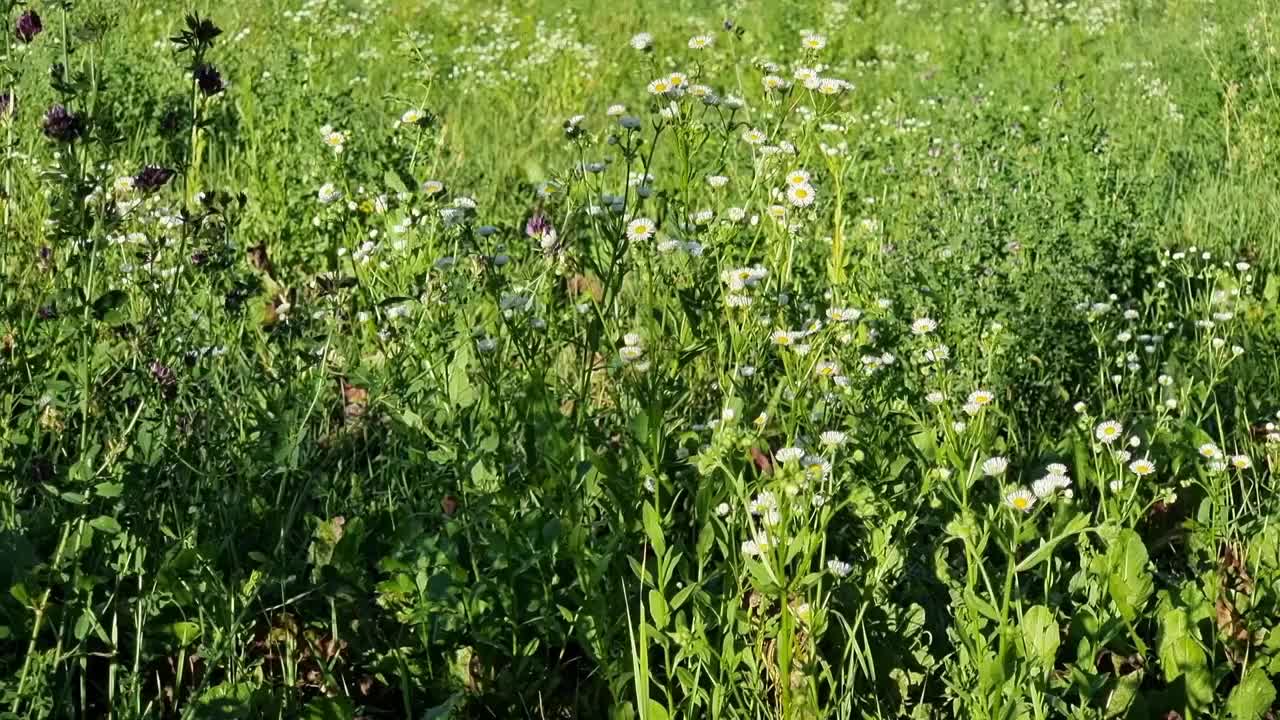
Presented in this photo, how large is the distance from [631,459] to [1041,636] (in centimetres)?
74

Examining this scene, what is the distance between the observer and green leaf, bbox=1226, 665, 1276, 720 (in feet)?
7.56

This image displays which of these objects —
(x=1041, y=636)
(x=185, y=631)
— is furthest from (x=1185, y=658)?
(x=185, y=631)

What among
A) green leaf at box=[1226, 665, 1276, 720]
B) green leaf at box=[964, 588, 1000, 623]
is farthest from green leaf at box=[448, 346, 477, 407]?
green leaf at box=[1226, 665, 1276, 720]

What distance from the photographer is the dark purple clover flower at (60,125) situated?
7.30 feet

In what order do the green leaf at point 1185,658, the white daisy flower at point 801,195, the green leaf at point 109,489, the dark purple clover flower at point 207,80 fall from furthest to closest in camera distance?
the white daisy flower at point 801,195
the dark purple clover flower at point 207,80
the green leaf at point 1185,658
the green leaf at point 109,489

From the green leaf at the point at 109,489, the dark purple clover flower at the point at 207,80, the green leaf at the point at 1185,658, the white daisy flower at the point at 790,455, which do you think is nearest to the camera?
the white daisy flower at the point at 790,455

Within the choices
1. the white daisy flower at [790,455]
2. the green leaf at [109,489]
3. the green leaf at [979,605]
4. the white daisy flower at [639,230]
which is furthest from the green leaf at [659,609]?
the green leaf at [109,489]

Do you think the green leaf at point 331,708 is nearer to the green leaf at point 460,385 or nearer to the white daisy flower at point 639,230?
the green leaf at point 460,385

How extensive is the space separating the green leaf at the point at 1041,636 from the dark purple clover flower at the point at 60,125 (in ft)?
5.60

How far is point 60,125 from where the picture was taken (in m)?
2.23

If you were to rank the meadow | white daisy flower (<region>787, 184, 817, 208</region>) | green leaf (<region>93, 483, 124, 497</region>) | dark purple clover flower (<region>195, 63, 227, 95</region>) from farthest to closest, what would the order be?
1. white daisy flower (<region>787, 184, 817, 208</region>)
2. dark purple clover flower (<region>195, 63, 227, 95</region>)
3. the meadow
4. green leaf (<region>93, 483, 124, 497</region>)

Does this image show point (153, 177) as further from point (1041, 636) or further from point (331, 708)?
point (1041, 636)

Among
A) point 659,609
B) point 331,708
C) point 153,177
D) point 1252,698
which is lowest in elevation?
point 1252,698

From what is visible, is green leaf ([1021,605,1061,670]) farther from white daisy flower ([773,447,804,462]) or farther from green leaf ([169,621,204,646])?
green leaf ([169,621,204,646])
